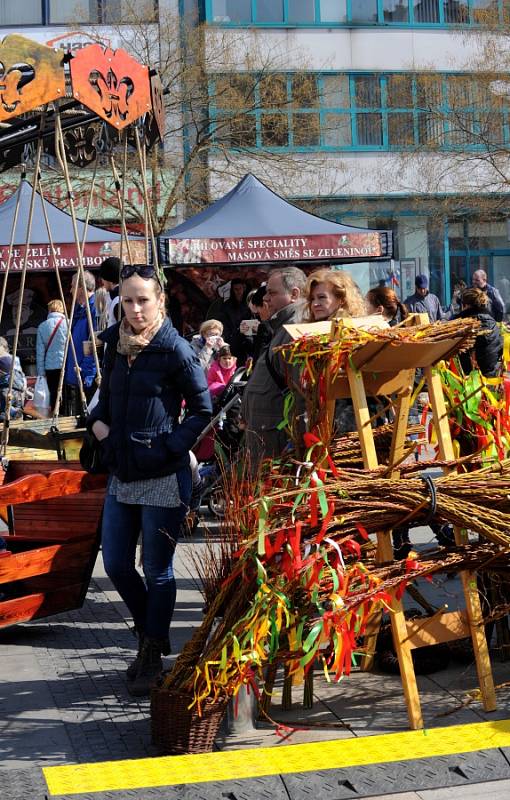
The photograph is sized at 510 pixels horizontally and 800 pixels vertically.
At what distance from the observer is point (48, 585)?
22.5 feet

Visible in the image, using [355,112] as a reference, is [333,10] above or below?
above

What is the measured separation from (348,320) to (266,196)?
13.2 meters

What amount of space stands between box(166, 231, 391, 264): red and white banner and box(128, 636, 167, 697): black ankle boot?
36.8 ft

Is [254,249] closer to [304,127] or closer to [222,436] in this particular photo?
[222,436]

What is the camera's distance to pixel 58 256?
669 inches

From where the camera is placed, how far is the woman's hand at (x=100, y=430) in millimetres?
5738

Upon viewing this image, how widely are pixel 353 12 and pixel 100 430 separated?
2966 centimetres

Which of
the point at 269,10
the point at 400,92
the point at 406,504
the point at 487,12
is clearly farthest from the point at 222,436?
the point at 269,10

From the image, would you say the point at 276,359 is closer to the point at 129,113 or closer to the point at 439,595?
the point at 439,595

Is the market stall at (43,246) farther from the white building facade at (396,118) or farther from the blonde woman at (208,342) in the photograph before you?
the white building facade at (396,118)

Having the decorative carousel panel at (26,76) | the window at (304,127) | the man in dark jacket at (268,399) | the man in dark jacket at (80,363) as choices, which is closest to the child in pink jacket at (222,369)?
the man in dark jacket at (80,363)

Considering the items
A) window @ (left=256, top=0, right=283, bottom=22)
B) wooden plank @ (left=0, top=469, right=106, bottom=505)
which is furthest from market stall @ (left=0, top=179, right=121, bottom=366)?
window @ (left=256, top=0, right=283, bottom=22)

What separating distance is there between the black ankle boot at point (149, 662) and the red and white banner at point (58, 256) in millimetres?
11839

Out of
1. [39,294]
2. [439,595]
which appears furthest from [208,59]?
[439,595]
